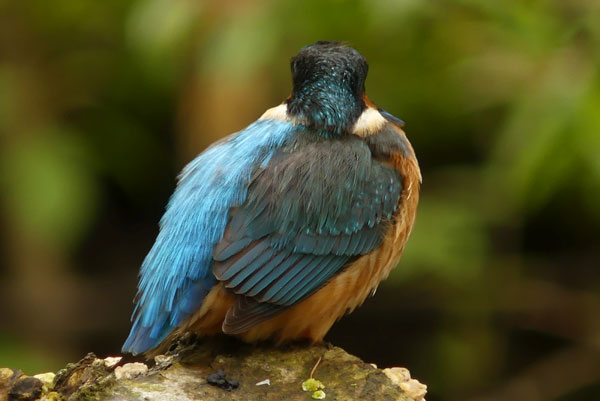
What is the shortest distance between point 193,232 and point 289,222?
1.07 feet

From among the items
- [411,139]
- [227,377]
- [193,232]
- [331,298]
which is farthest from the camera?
[411,139]

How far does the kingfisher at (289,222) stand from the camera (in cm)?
311

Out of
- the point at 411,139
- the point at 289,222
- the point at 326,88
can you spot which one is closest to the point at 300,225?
the point at 289,222

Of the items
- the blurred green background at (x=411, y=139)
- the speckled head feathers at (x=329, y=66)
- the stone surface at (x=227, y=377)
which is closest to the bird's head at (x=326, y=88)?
the speckled head feathers at (x=329, y=66)

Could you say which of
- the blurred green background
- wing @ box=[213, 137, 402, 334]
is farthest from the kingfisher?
the blurred green background

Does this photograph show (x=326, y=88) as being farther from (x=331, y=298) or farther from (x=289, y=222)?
(x=331, y=298)

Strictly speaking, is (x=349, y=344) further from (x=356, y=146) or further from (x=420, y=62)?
(x=356, y=146)

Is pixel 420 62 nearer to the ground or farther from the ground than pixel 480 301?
farther from the ground

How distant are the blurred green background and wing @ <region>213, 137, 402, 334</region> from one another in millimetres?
1162

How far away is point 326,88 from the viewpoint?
11.1 ft

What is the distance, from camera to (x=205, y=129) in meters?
5.13

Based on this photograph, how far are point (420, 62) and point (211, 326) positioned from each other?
2828 mm

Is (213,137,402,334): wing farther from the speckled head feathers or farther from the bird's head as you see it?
the speckled head feathers

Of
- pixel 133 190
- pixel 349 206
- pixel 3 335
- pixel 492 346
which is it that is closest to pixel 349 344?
pixel 492 346
